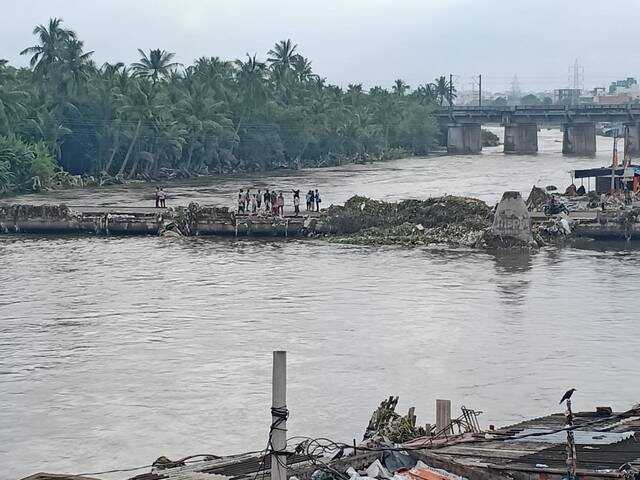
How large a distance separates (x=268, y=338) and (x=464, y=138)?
332 feet

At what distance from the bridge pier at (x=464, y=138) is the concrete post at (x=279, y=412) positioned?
115 m

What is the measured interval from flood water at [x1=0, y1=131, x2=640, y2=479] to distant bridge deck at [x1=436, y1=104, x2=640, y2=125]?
7707 centimetres

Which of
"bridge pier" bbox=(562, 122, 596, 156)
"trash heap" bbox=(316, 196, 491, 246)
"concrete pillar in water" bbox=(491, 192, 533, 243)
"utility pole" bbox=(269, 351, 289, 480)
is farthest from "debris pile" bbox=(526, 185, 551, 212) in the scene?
"bridge pier" bbox=(562, 122, 596, 156)

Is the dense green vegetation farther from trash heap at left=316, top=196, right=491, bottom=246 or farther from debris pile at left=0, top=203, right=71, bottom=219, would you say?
trash heap at left=316, top=196, right=491, bottom=246

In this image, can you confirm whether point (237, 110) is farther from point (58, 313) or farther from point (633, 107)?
point (58, 313)

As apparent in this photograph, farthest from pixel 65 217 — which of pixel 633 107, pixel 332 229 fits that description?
pixel 633 107

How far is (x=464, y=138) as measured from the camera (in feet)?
412

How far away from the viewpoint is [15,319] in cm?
2992

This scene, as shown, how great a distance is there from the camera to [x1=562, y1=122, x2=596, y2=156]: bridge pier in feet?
392

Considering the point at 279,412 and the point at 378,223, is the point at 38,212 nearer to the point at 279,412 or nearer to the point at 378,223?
the point at 378,223

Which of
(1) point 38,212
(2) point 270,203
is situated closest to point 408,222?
(2) point 270,203

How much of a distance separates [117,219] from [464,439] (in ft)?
118

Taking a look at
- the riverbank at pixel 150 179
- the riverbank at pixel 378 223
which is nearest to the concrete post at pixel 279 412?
the riverbank at pixel 378 223

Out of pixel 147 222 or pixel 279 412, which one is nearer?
pixel 279 412
